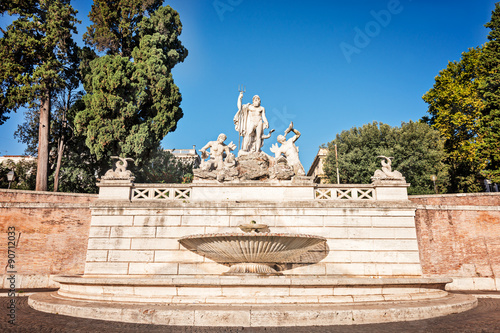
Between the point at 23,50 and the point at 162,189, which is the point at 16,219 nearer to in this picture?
the point at 162,189

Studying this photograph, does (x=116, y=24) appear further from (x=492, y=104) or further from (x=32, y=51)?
(x=492, y=104)

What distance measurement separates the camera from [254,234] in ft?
33.3

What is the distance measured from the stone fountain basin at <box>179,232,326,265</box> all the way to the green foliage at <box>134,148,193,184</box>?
15766 millimetres

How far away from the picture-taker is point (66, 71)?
25.1 metres

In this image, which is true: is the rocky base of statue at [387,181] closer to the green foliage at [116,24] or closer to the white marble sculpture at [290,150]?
the white marble sculpture at [290,150]

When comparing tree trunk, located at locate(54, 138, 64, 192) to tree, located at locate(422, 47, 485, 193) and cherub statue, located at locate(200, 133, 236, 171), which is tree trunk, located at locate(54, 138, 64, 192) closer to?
cherub statue, located at locate(200, 133, 236, 171)

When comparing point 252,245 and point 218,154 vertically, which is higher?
point 218,154

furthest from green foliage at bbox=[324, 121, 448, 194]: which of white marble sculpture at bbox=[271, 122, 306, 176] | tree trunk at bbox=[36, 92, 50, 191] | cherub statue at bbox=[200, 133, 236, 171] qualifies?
tree trunk at bbox=[36, 92, 50, 191]

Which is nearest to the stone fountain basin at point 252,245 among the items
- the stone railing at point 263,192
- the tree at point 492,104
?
the stone railing at point 263,192

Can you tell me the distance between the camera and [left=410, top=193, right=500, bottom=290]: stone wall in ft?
48.0

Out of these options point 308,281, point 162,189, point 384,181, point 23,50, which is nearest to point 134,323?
point 308,281

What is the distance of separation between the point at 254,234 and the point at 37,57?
21404 mm

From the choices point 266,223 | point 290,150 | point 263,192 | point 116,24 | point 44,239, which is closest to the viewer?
point 266,223

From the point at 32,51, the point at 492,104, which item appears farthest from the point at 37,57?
the point at 492,104
